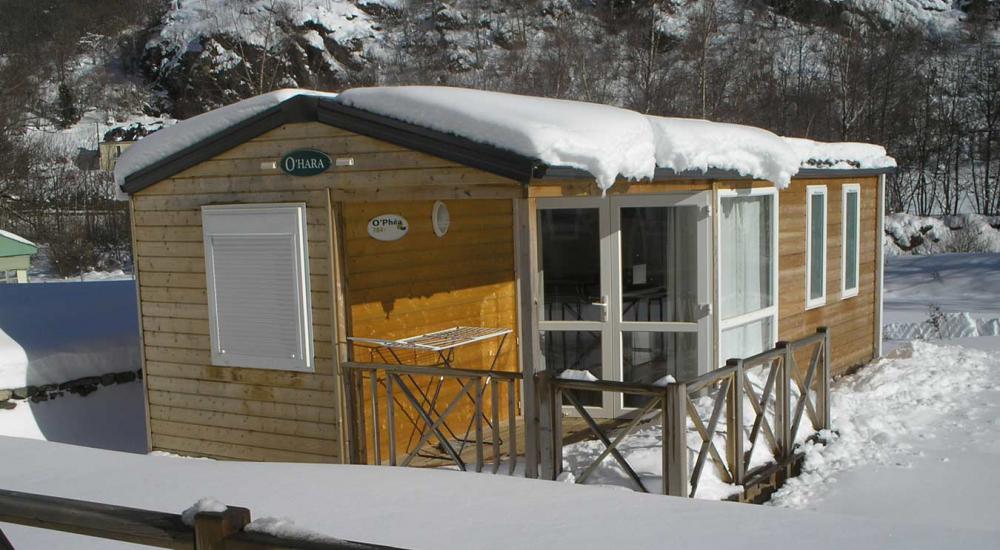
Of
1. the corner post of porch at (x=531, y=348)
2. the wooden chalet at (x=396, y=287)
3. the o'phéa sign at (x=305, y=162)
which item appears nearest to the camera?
the corner post of porch at (x=531, y=348)

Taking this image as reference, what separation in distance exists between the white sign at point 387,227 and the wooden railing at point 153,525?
4.11m

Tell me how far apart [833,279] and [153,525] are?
840 cm

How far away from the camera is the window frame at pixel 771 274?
282 inches

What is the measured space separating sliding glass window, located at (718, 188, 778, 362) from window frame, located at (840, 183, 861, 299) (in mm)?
2023

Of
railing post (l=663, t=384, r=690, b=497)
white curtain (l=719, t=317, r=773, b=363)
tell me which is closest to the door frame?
white curtain (l=719, t=317, r=773, b=363)

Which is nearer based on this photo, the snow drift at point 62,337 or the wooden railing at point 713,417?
the wooden railing at point 713,417

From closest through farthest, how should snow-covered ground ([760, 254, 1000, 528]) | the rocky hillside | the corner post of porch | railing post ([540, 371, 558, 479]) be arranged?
the corner post of porch < railing post ([540, 371, 558, 479]) < snow-covered ground ([760, 254, 1000, 528]) < the rocky hillside

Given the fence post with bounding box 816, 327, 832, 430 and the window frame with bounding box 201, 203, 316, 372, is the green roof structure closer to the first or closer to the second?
the window frame with bounding box 201, 203, 316, 372

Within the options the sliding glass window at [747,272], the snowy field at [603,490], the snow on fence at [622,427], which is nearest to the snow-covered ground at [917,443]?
the snowy field at [603,490]

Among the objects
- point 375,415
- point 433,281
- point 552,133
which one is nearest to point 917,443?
point 433,281

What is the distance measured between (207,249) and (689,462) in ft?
12.5

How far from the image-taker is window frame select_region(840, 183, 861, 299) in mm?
9586

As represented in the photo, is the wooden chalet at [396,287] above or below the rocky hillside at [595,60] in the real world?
below

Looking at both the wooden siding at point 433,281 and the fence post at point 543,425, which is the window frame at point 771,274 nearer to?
the wooden siding at point 433,281
